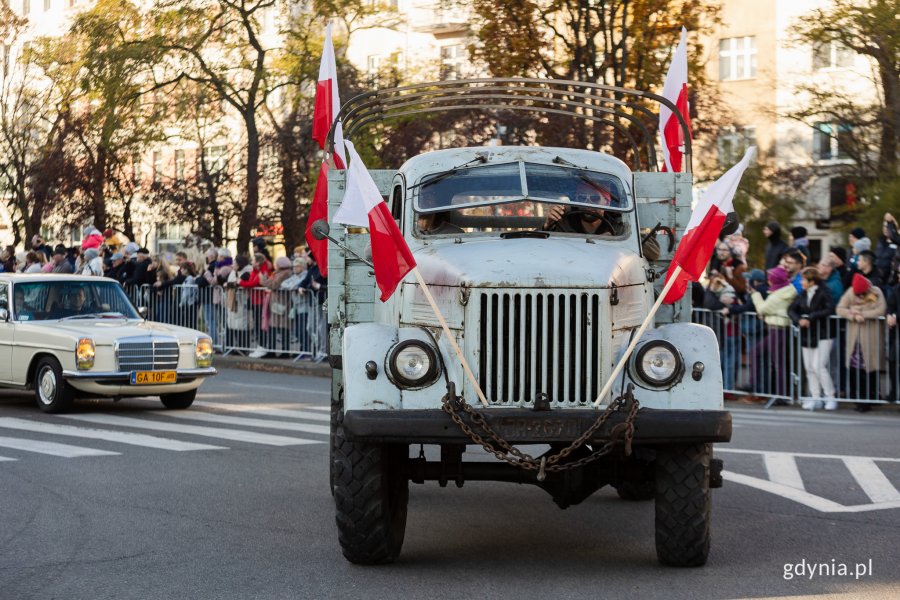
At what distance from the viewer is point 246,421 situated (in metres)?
16.1

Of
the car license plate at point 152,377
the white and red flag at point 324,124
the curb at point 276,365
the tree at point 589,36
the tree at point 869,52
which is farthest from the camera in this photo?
the tree at point 869,52

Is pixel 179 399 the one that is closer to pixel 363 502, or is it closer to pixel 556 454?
pixel 363 502

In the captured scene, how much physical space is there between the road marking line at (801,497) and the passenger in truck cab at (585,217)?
2.41m

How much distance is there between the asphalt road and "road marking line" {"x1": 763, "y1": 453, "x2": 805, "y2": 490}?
0.09 ft

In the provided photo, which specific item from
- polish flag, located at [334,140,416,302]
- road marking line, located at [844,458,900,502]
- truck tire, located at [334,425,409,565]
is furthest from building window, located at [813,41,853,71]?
truck tire, located at [334,425,409,565]

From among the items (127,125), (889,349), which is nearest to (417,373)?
(889,349)

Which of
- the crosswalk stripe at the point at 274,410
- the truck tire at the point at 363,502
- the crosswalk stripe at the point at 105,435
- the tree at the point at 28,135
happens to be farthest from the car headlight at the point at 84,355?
the tree at the point at 28,135

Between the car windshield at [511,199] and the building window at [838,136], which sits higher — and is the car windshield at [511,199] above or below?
below

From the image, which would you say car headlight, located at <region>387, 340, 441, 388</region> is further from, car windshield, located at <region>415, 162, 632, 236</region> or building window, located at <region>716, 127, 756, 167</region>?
building window, located at <region>716, 127, 756, 167</region>

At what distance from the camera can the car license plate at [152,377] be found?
1662cm

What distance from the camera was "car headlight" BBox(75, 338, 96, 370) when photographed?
53.9 ft

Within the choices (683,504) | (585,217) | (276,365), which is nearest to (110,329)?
(276,365)

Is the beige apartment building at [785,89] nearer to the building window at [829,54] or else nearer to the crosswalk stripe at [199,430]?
the building window at [829,54]

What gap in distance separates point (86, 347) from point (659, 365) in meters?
9.93
